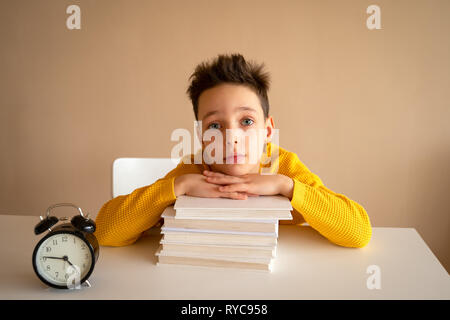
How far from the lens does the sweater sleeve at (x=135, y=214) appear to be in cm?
116

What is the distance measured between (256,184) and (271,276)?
0.78 ft

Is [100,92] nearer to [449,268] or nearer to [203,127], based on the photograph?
[203,127]

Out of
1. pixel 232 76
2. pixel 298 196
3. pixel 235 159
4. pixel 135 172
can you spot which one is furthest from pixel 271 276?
pixel 135 172

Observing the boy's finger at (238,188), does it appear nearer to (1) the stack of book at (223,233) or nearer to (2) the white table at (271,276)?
(1) the stack of book at (223,233)

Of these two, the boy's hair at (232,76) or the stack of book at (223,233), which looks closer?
the stack of book at (223,233)

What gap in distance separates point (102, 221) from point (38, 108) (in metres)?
1.99

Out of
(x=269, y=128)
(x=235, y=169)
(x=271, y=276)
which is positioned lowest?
(x=271, y=276)

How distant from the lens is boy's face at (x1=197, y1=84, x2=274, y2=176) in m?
1.20

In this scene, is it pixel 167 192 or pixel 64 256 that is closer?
pixel 64 256

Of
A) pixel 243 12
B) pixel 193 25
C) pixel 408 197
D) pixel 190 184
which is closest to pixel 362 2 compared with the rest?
pixel 243 12

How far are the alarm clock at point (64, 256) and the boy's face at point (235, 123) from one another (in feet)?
1.41

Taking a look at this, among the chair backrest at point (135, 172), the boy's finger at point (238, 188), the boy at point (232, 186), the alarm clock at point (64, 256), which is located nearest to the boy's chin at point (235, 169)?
the boy at point (232, 186)

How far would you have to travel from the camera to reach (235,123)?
1.20 meters

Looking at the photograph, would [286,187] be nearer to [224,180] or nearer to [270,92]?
[224,180]
